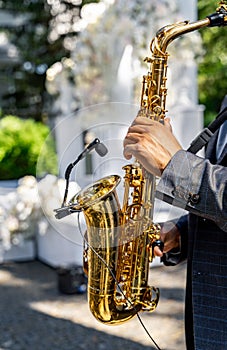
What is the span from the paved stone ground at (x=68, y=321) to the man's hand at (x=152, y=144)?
69.3 inches

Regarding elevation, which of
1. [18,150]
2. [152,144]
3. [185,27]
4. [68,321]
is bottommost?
[68,321]

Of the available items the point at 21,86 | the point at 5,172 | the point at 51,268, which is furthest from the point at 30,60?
the point at 51,268

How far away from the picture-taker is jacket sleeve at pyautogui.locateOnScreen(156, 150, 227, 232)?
60.8 inches

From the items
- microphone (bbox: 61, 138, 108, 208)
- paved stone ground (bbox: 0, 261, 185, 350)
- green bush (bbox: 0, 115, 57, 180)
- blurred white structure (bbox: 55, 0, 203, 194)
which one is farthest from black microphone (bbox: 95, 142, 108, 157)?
green bush (bbox: 0, 115, 57, 180)

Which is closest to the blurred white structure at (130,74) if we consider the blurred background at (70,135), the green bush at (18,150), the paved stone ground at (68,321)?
the blurred background at (70,135)

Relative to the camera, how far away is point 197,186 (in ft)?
5.13

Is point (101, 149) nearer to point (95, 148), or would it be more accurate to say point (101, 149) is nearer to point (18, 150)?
point (95, 148)

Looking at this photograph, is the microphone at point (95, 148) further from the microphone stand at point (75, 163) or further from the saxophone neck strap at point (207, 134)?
the saxophone neck strap at point (207, 134)

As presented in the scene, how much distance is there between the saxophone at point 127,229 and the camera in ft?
6.22

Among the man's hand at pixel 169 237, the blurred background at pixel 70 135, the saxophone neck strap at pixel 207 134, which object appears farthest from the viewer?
the blurred background at pixel 70 135

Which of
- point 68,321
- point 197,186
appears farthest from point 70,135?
point 68,321

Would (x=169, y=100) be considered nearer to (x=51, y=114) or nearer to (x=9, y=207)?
(x=9, y=207)

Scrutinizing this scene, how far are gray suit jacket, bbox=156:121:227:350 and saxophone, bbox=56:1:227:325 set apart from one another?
189 mm

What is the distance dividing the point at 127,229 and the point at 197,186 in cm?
46
